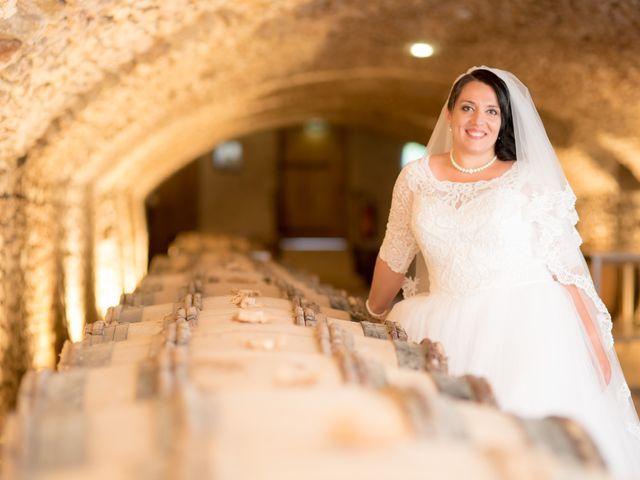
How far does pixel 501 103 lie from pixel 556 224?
0.50 metres

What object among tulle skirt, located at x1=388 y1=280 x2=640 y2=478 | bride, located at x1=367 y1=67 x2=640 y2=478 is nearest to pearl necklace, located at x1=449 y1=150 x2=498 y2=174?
bride, located at x1=367 y1=67 x2=640 y2=478

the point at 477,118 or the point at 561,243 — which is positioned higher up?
the point at 477,118

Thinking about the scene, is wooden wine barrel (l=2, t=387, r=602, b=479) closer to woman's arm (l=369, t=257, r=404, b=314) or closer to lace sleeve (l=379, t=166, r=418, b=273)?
lace sleeve (l=379, t=166, r=418, b=273)

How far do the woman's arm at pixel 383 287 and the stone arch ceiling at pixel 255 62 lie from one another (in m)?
1.70

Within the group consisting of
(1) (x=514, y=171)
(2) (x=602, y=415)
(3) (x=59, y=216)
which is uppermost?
(3) (x=59, y=216)

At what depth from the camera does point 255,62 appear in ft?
19.2

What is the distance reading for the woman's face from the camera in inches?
110

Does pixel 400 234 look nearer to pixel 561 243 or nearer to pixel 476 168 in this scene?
pixel 476 168

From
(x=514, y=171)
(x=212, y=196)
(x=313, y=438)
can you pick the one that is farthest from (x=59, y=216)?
(x=212, y=196)

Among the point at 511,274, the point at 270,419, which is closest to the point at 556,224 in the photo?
the point at 511,274

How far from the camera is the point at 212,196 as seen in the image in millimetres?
15125

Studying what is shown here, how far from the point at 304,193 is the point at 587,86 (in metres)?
10.1

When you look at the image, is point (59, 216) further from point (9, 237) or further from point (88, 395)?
point (88, 395)

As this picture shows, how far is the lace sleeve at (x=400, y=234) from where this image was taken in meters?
3.03
